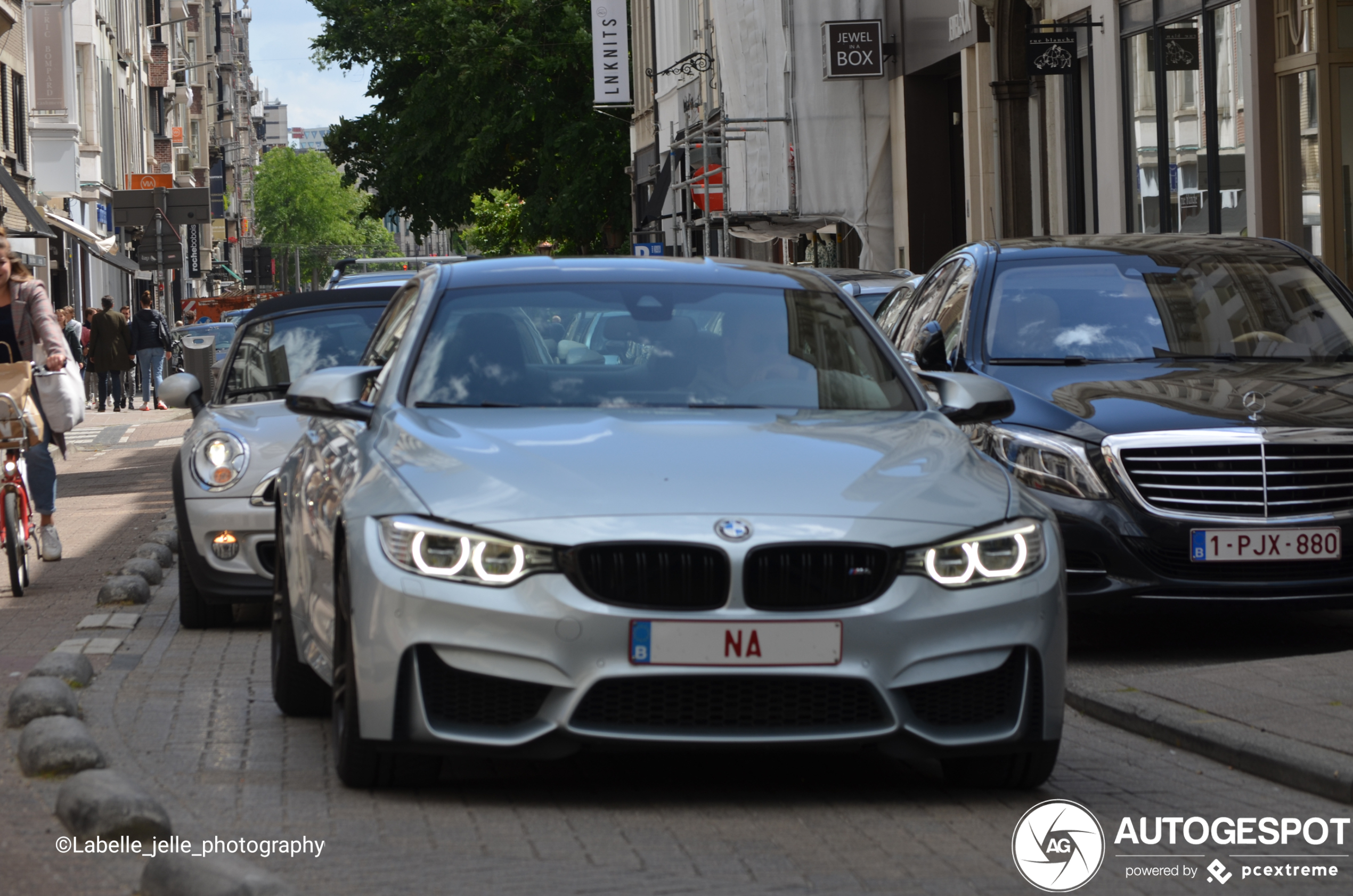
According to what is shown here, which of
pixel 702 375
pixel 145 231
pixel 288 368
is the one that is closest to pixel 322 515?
pixel 702 375

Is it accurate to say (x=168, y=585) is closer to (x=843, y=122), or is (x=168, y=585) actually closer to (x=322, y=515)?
(x=322, y=515)

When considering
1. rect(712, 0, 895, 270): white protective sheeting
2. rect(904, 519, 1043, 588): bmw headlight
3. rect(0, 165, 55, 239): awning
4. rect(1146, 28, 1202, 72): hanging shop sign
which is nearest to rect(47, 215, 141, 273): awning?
rect(0, 165, 55, 239): awning

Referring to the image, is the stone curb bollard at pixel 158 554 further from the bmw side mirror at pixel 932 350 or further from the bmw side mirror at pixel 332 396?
the bmw side mirror at pixel 332 396

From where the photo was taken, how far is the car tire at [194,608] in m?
9.62

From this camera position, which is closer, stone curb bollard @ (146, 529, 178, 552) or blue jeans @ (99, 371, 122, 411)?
stone curb bollard @ (146, 529, 178, 552)

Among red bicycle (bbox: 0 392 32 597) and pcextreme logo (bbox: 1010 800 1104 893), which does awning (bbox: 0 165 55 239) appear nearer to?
red bicycle (bbox: 0 392 32 597)

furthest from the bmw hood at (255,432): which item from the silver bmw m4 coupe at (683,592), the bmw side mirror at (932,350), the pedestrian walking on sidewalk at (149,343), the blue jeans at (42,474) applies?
the pedestrian walking on sidewalk at (149,343)

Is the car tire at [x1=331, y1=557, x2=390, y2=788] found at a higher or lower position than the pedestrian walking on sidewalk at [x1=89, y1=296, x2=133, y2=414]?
lower

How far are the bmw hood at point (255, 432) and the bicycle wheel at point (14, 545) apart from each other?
4.44 feet

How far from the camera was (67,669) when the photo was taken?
7680 mm

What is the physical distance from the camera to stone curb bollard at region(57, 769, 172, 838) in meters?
5.02

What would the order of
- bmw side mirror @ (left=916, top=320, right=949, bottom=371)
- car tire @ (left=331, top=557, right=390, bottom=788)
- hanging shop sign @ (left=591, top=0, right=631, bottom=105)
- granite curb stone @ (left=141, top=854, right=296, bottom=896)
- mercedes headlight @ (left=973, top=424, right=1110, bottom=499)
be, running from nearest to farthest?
granite curb stone @ (left=141, top=854, right=296, bottom=896) < car tire @ (left=331, top=557, right=390, bottom=788) < mercedes headlight @ (left=973, top=424, right=1110, bottom=499) < bmw side mirror @ (left=916, top=320, right=949, bottom=371) < hanging shop sign @ (left=591, top=0, right=631, bottom=105)

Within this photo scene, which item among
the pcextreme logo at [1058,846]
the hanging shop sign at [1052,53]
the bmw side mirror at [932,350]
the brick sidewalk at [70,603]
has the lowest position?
the pcextreme logo at [1058,846]

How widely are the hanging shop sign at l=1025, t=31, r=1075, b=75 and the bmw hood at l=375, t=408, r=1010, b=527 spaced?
17354 mm
